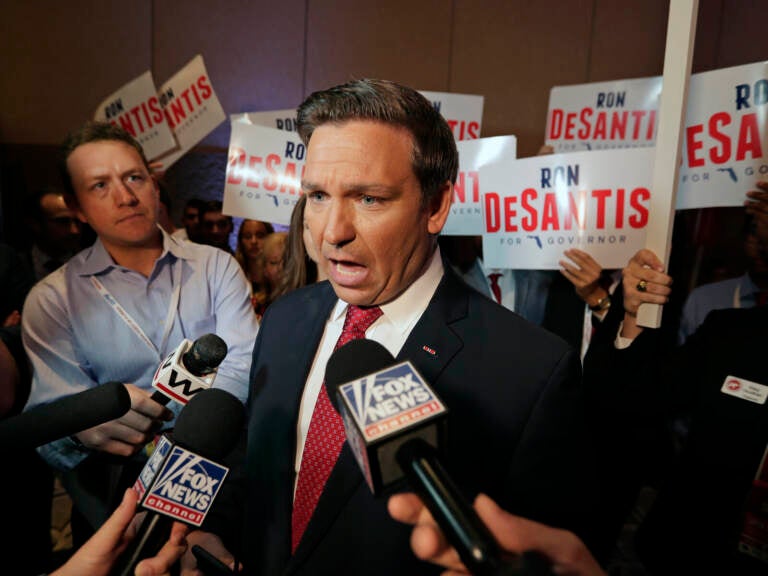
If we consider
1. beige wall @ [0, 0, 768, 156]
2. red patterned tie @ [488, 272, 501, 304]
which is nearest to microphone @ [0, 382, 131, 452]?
red patterned tie @ [488, 272, 501, 304]

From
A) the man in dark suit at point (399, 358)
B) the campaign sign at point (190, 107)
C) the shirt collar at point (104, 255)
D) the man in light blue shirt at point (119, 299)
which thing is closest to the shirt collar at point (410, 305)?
the man in dark suit at point (399, 358)

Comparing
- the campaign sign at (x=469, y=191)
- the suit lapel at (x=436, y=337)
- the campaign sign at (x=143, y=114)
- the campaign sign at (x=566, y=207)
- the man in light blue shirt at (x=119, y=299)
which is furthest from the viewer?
the campaign sign at (x=143, y=114)

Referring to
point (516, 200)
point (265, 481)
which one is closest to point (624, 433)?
point (516, 200)

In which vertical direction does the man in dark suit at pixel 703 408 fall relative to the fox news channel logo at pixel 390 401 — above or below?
below

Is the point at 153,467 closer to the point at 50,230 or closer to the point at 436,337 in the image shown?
the point at 436,337

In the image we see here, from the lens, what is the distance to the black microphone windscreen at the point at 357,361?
0.85m

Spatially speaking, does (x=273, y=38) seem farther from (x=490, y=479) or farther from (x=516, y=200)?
(x=490, y=479)

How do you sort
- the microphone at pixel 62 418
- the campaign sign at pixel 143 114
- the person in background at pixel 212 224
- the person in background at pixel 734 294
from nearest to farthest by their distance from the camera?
the microphone at pixel 62 418 < the person in background at pixel 734 294 < the campaign sign at pixel 143 114 < the person in background at pixel 212 224

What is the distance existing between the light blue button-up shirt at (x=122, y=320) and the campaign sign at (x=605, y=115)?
2.87 m

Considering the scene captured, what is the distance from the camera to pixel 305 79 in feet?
19.4

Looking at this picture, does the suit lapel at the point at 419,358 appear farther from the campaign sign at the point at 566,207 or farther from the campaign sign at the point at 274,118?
the campaign sign at the point at 274,118

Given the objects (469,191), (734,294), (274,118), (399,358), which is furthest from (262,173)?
(734,294)

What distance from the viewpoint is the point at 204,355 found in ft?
3.56

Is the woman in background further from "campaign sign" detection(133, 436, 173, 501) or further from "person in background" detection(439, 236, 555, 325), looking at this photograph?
"campaign sign" detection(133, 436, 173, 501)
